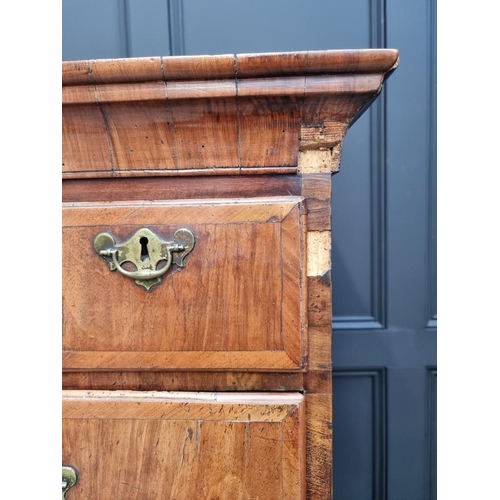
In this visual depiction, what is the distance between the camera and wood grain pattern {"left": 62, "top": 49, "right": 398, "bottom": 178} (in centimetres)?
34

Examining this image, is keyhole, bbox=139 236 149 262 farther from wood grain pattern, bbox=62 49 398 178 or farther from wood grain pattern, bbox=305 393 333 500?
wood grain pattern, bbox=305 393 333 500

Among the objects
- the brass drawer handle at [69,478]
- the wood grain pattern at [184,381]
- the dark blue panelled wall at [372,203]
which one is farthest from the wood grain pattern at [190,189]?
the dark blue panelled wall at [372,203]

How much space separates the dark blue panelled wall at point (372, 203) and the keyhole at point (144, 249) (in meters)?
0.54

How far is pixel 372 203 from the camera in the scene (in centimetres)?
81

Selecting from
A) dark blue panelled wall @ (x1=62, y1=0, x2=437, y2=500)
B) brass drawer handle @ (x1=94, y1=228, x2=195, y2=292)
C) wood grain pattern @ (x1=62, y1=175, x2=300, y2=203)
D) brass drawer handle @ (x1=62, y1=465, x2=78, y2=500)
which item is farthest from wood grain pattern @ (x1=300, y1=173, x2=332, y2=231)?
dark blue panelled wall @ (x1=62, y1=0, x2=437, y2=500)

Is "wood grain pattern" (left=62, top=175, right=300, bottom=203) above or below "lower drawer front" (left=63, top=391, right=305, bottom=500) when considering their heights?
above

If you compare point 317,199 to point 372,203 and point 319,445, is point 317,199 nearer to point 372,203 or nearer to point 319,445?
point 319,445

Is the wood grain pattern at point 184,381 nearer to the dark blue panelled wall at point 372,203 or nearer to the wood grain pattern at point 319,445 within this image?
the wood grain pattern at point 319,445

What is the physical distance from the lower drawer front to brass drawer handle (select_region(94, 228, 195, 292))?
5.1 inches

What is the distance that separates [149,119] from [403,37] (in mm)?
687

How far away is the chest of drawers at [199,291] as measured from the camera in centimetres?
37

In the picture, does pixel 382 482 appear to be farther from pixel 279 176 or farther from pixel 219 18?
pixel 219 18

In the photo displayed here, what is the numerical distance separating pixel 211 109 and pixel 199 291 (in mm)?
185

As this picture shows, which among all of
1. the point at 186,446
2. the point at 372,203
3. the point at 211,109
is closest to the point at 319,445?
the point at 186,446
